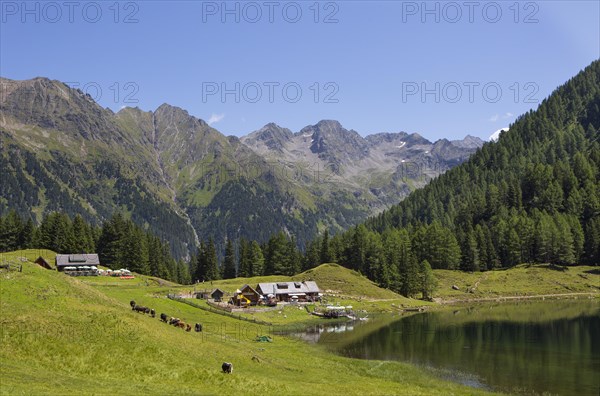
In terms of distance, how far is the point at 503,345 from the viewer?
81688 mm

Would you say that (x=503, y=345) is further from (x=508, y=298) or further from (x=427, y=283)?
(x=508, y=298)

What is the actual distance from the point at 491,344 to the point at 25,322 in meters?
69.3

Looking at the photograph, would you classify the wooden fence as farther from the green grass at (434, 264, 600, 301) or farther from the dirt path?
the green grass at (434, 264, 600, 301)

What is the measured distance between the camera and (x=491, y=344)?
273 feet

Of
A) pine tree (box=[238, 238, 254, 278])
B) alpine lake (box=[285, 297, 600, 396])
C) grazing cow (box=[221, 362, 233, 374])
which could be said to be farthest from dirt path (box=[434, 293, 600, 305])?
grazing cow (box=[221, 362, 233, 374])

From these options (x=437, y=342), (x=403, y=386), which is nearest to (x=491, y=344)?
(x=437, y=342)

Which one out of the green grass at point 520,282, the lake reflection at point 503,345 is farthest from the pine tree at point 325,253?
the lake reflection at point 503,345

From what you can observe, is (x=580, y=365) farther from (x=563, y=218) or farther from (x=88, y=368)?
(x=563, y=218)

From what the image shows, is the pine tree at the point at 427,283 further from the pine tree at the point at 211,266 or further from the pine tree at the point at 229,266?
the pine tree at the point at 211,266

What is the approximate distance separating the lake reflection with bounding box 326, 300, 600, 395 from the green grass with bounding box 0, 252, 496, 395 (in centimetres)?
813

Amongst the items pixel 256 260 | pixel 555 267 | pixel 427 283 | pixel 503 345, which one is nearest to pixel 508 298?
pixel 427 283

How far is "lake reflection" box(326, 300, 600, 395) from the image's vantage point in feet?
194

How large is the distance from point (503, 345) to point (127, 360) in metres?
61.4

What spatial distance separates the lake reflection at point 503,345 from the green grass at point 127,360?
320 inches
